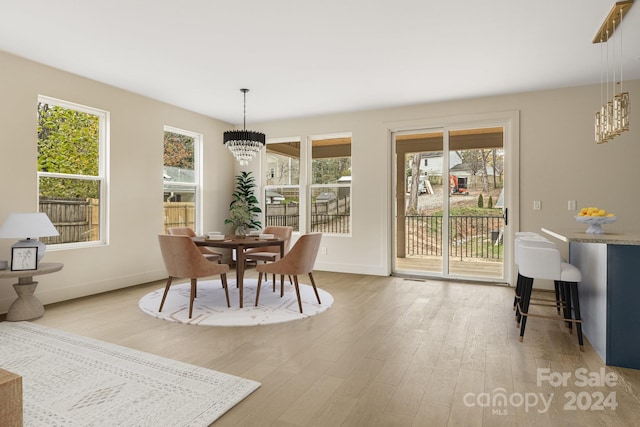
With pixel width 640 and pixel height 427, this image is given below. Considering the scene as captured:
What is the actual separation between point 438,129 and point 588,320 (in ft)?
11.6

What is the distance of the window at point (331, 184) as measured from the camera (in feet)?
21.0

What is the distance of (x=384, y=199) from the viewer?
599 centimetres

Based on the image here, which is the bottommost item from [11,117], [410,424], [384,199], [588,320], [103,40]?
[410,424]

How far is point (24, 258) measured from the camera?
363 cm

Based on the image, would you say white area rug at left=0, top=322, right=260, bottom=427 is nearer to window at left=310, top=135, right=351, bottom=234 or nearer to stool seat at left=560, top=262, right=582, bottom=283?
stool seat at left=560, top=262, right=582, bottom=283

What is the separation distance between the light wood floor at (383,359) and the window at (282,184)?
2.79m

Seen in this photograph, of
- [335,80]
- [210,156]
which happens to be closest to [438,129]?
[335,80]

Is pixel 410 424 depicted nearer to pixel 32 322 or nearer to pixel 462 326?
pixel 462 326

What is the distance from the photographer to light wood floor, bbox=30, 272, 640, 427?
6.54ft

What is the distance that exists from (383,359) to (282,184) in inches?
184

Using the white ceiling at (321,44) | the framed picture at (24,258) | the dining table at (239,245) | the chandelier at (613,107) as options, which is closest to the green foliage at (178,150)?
the white ceiling at (321,44)

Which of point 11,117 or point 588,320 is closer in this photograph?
point 588,320

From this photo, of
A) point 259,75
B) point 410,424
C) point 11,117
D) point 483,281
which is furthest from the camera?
point 483,281

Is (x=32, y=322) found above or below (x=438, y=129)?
below
